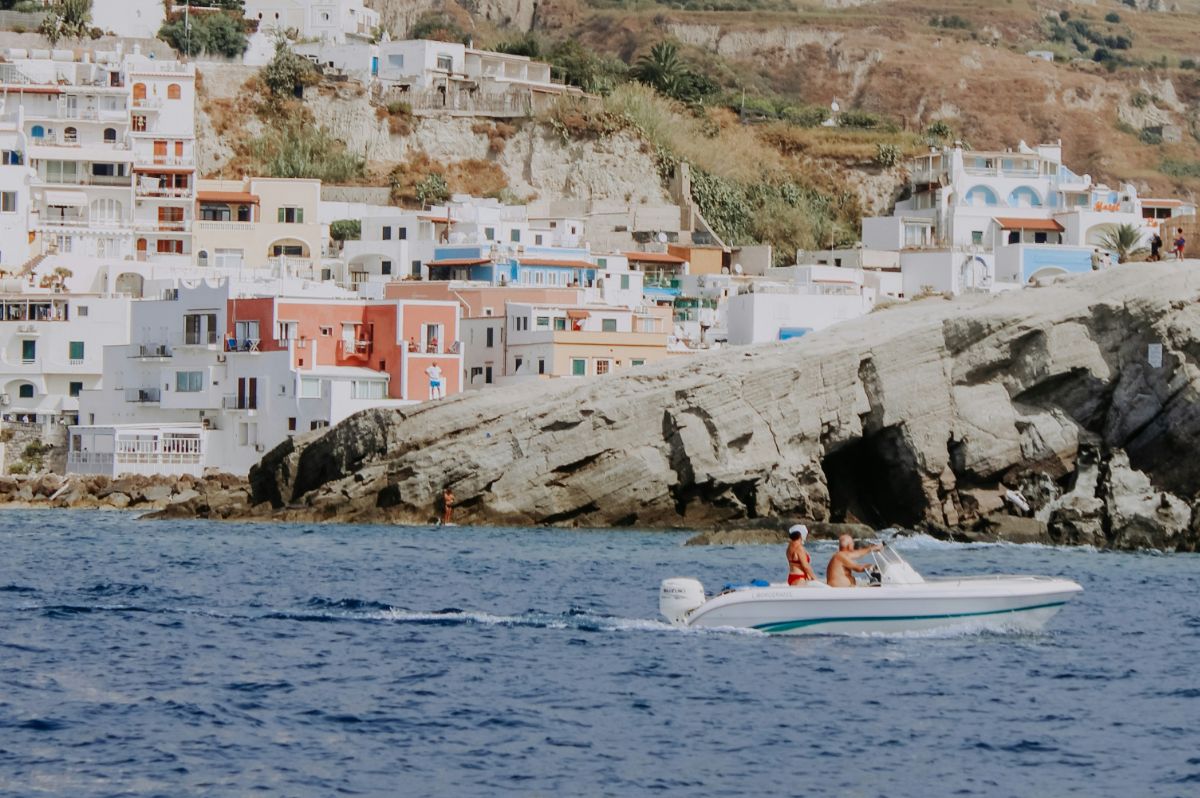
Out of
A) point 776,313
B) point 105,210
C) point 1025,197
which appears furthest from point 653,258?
point 105,210

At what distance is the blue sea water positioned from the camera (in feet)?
77.0

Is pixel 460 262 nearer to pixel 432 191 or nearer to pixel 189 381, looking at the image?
pixel 189 381

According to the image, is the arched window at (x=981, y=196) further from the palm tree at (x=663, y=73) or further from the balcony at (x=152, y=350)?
the balcony at (x=152, y=350)

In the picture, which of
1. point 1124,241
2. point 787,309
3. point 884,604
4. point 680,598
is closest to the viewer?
point 884,604

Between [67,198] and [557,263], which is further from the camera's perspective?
[67,198]

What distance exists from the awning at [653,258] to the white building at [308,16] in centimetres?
2256

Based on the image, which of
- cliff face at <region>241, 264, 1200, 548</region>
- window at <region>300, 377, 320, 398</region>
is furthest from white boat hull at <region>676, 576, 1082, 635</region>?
window at <region>300, 377, 320, 398</region>

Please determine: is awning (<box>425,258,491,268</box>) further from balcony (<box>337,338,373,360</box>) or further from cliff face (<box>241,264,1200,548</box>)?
cliff face (<box>241,264,1200,548</box>)

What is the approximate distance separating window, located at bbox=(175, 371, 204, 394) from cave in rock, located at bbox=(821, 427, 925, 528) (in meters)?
21.6

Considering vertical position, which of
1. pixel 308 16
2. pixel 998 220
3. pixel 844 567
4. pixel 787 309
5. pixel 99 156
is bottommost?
pixel 844 567

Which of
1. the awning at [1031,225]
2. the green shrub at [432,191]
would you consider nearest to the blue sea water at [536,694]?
the awning at [1031,225]

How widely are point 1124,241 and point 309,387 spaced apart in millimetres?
36092

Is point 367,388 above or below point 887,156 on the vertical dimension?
below

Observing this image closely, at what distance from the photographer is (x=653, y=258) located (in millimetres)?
88562
